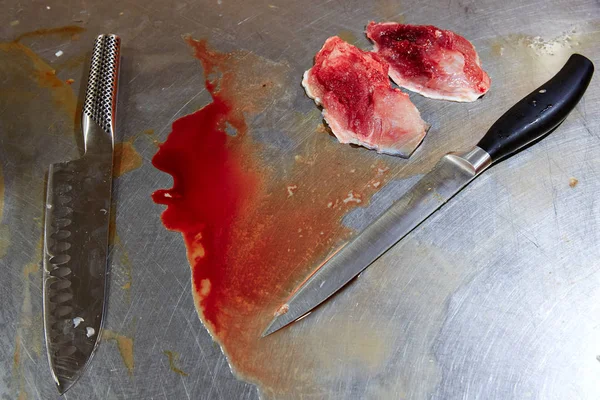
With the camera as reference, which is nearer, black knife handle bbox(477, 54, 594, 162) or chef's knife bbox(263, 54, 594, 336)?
chef's knife bbox(263, 54, 594, 336)

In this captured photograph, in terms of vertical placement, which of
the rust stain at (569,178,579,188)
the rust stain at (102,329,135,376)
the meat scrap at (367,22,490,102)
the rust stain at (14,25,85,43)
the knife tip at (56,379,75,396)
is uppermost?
the meat scrap at (367,22,490,102)

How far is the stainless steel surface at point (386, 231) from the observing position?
1.72m

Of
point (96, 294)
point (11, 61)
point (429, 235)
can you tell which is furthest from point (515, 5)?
point (11, 61)

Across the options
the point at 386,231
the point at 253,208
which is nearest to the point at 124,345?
the point at 253,208

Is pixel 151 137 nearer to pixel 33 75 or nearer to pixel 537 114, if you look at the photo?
pixel 33 75

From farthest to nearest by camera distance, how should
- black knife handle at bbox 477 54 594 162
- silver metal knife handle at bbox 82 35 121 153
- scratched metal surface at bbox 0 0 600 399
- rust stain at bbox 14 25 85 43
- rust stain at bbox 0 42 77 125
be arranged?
rust stain at bbox 14 25 85 43
rust stain at bbox 0 42 77 125
silver metal knife handle at bbox 82 35 121 153
black knife handle at bbox 477 54 594 162
scratched metal surface at bbox 0 0 600 399

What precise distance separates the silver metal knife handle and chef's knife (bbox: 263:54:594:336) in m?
1.08

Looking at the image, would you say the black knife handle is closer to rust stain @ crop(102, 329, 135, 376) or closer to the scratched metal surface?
the scratched metal surface

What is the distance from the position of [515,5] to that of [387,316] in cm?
182

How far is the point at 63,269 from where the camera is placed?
5.80 feet

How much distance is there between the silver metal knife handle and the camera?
2.07 m

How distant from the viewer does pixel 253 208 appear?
1.97 metres

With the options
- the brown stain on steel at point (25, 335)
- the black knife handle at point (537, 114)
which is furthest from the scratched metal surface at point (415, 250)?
the black knife handle at point (537, 114)

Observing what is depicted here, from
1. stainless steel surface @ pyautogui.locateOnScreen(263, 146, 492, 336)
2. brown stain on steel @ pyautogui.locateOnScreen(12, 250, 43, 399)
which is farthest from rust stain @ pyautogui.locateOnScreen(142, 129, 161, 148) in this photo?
stainless steel surface @ pyautogui.locateOnScreen(263, 146, 492, 336)
